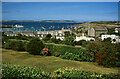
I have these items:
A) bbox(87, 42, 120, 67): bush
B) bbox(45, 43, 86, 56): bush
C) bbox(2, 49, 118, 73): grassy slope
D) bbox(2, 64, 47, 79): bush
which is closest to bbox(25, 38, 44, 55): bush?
bbox(45, 43, 86, 56): bush

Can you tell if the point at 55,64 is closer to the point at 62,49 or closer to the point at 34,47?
the point at 62,49

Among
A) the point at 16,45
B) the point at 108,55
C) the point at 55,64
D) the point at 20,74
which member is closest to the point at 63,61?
the point at 55,64

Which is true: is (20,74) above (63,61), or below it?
above

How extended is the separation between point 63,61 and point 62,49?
175 centimetres

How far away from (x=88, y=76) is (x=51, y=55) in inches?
271

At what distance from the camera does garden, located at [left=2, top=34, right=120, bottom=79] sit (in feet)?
12.7

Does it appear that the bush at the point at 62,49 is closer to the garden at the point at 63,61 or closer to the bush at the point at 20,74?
the garden at the point at 63,61

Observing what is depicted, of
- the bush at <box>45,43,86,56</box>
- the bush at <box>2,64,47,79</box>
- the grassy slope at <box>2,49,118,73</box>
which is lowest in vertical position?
the grassy slope at <box>2,49,118,73</box>

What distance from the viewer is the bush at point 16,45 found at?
11656mm

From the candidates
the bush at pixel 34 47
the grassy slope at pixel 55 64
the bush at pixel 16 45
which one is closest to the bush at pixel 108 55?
the grassy slope at pixel 55 64

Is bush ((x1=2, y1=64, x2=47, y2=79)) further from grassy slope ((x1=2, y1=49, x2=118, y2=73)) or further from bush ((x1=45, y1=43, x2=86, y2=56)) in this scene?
bush ((x1=45, y1=43, x2=86, y2=56))

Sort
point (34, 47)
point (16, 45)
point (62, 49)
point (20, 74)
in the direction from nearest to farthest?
1. point (20, 74)
2. point (62, 49)
3. point (34, 47)
4. point (16, 45)

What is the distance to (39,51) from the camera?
34.3 ft

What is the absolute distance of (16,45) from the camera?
38.3 feet
